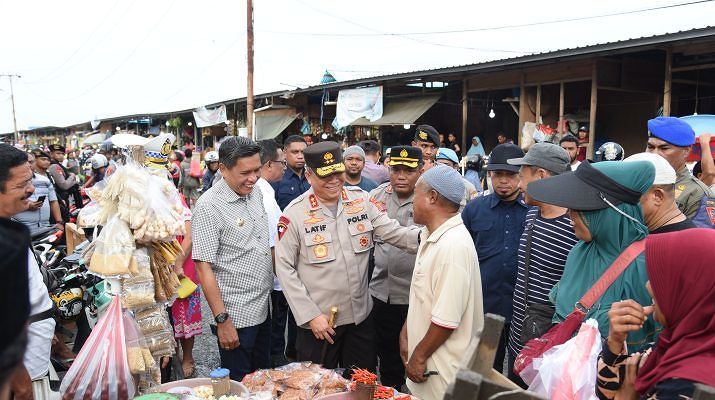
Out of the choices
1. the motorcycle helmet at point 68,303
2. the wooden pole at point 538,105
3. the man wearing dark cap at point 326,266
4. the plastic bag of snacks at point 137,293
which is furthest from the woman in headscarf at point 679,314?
the wooden pole at point 538,105

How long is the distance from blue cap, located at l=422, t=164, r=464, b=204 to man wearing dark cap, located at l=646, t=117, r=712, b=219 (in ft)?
6.18

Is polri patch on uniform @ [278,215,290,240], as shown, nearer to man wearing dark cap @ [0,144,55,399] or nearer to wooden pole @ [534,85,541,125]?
man wearing dark cap @ [0,144,55,399]

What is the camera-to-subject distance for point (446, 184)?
2570mm

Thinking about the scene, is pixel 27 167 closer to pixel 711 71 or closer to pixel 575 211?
pixel 575 211

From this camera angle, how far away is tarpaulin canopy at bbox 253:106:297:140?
50.2 feet

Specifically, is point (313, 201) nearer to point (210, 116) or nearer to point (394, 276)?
point (394, 276)

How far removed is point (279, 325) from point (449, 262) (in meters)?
3.03

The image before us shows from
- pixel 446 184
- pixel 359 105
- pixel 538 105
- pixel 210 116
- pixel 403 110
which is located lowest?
pixel 446 184

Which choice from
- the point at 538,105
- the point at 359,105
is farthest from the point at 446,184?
the point at 359,105

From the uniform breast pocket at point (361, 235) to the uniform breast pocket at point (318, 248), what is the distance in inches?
7.1

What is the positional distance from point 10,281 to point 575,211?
6.78 feet

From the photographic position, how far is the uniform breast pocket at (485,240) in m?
3.47

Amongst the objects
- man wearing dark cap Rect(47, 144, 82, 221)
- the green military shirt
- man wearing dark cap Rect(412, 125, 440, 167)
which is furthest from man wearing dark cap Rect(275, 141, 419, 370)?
man wearing dark cap Rect(47, 144, 82, 221)

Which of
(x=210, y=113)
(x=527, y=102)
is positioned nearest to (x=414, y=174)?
(x=527, y=102)
